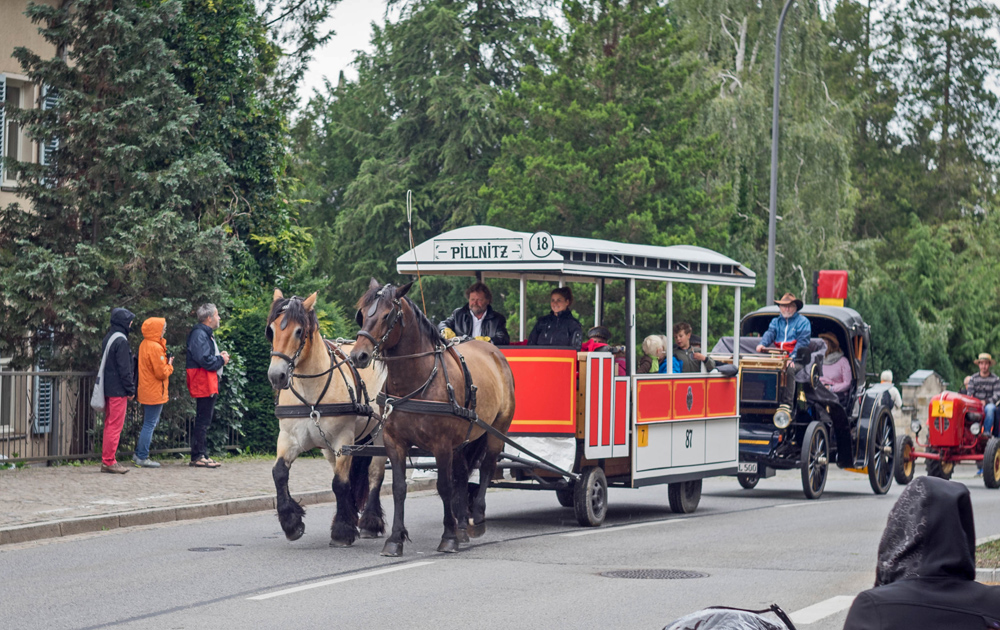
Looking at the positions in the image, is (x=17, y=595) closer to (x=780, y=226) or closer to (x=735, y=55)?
(x=780, y=226)

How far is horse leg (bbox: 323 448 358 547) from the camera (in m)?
11.4

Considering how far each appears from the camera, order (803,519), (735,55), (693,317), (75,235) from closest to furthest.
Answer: (803,519)
(75,235)
(693,317)
(735,55)

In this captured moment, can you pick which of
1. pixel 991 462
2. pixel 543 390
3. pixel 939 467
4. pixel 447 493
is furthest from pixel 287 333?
pixel 939 467

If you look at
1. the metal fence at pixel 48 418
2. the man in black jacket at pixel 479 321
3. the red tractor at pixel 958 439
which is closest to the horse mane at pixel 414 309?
the man in black jacket at pixel 479 321

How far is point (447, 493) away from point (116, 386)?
704 cm

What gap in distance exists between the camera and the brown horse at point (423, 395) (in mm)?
10820

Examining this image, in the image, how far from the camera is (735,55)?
149 feet

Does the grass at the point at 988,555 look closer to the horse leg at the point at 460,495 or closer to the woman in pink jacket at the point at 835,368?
the horse leg at the point at 460,495

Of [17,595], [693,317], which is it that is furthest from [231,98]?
[693,317]

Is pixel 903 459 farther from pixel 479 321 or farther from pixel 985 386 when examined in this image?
pixel 479 321

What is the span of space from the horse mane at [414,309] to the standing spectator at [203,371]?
702cm

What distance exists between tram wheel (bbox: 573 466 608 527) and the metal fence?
7793mm

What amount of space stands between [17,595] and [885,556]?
710cm

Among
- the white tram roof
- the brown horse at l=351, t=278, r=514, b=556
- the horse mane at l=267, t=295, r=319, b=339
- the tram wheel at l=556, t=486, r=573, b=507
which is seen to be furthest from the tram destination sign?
the tram wheel at l=556, t=486, r=573, b=507
